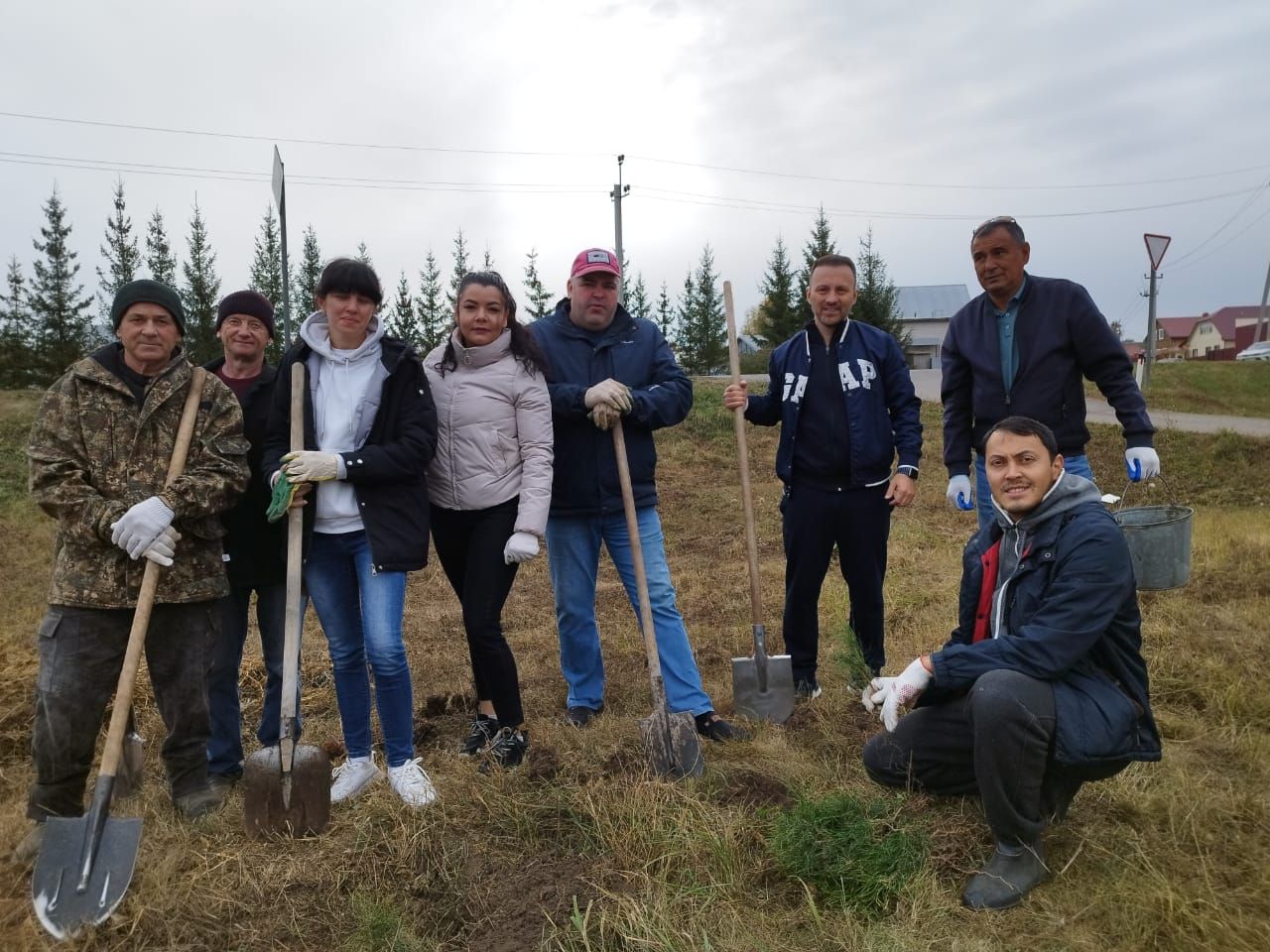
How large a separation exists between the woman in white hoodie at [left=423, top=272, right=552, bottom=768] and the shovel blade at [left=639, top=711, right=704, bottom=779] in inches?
21.6

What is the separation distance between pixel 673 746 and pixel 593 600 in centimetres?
87

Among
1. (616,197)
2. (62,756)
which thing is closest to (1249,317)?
(616,197)

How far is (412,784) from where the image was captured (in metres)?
3.11

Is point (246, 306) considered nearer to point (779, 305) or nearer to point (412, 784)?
point (412, 784)

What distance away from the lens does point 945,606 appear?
562cm

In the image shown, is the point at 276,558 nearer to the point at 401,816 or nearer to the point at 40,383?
the point at 401,816

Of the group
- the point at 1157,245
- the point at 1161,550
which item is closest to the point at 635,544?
the point at 1161,550

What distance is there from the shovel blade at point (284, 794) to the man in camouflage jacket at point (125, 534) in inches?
15.1

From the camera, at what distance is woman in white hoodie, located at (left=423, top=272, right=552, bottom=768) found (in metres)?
3.38

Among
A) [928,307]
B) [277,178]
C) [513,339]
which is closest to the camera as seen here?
[513,339]

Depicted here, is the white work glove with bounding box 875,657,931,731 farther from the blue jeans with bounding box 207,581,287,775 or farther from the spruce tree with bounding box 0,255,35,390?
the spruce tree with bounding box 0,255,35,390

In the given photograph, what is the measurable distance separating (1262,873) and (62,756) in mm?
3665

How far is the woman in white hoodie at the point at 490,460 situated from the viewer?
3.38 meters

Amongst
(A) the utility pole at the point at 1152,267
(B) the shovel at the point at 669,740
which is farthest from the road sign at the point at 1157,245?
(B) the shovel at the point at 669,740
